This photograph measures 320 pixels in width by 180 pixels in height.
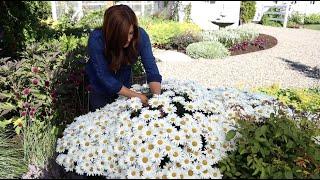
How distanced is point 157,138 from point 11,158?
1610 millimetres

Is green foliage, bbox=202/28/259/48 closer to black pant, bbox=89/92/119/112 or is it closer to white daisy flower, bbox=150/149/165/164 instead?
black pant, bbox=89/92/119/112

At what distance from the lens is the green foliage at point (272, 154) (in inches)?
89.1

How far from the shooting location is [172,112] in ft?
8.45

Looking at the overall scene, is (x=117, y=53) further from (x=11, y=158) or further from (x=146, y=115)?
(x=11, y=158)

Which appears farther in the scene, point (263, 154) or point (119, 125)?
point (119, 125)

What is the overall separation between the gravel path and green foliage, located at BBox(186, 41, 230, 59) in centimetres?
23

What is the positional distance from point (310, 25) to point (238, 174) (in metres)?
3.52

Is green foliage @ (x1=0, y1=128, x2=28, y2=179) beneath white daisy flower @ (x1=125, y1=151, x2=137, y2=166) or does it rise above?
beneath

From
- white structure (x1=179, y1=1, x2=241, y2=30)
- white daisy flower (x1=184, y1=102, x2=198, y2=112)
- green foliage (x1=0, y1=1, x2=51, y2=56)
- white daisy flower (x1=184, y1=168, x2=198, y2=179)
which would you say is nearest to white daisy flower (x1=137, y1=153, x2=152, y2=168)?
white daisy flower (x1=184, y1=168, x2=198, y2=179)

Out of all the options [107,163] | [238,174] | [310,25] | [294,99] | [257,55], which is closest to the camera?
[238,174]

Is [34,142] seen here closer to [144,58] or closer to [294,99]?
[144,58]

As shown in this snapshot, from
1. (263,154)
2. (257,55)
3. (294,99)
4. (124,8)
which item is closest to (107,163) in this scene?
(263,154)

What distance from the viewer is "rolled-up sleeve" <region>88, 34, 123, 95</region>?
3.00 metres

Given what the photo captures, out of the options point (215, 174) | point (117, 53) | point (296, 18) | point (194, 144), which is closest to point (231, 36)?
point (296, 18)
